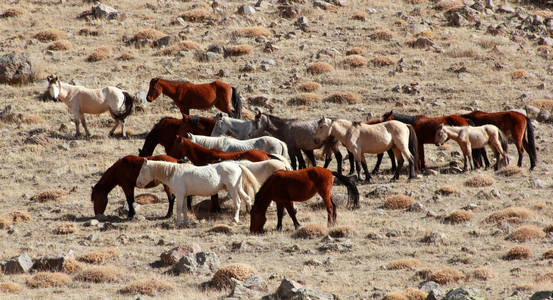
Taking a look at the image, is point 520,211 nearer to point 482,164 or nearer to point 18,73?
point 482,164

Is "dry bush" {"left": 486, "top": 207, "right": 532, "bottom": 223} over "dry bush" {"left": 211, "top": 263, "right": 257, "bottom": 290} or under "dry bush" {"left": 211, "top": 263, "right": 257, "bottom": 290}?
under

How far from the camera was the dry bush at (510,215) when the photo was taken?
16000 mm

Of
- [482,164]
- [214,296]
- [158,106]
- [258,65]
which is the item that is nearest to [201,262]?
[214,296]

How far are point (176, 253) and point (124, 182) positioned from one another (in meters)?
4.03

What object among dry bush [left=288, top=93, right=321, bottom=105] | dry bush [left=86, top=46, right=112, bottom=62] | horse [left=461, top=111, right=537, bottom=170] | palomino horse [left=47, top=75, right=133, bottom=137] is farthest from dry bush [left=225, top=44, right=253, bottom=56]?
horse [left=461, top=111, right=537, bottom=170]

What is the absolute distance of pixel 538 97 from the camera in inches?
1115

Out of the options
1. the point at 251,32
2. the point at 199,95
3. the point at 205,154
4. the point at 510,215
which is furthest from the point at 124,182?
the point at 251,32

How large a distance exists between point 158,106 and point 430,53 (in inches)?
515

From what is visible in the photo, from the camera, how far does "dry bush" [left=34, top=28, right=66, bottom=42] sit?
35.2m

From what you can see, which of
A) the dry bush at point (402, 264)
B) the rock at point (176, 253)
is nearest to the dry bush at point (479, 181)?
the dry bush at point (402, 264)

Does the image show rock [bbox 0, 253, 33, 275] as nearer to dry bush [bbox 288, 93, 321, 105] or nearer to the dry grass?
dry bush [bbox 288, 93, 321, 105]

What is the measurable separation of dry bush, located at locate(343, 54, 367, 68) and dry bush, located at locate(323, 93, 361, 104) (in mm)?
4273

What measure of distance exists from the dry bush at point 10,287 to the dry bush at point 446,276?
6.74 metres

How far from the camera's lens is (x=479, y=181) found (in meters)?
19.3
